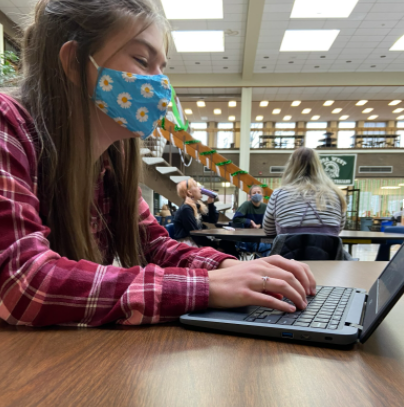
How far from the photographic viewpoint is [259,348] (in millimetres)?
396

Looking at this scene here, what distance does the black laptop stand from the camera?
399 mm

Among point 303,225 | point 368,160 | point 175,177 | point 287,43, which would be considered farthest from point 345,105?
point 303,225

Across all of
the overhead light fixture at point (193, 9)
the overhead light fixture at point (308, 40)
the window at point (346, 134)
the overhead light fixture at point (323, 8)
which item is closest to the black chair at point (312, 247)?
the overhead light fixture at point (193, 9)

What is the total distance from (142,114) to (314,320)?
606 mm

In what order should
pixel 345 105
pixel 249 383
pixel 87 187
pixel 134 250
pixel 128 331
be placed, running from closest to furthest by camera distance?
pixel 249 383 < pixel 128 331 < pixel 87 187 < pixel 134 250 < pixel 345 105

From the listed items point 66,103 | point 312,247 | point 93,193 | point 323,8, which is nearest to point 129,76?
point 66,103

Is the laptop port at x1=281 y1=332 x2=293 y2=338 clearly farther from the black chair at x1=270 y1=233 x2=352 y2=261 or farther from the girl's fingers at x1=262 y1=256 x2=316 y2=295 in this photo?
the black chair at x1=270 y1=233 x2=352 y2=261

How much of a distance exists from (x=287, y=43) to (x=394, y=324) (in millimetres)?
7780

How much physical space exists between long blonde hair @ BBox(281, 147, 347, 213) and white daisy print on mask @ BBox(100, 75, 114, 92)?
1533mm

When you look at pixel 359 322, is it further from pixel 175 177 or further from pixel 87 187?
pixel 175 177

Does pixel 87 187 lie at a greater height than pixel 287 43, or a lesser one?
lesser

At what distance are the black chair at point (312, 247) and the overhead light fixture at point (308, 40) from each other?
6.33m

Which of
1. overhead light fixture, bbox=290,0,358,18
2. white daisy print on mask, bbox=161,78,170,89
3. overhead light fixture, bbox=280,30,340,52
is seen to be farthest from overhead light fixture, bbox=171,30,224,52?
white daisy print on mask, bbox=161,78,170,89

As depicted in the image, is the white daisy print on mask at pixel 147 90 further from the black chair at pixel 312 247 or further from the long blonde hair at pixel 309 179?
the long blonde hair at pixel 309 179
